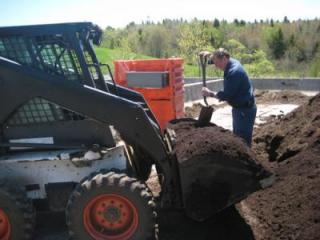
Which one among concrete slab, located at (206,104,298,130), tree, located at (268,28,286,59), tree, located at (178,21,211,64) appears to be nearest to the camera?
concrete slab, located at (206,104,298,130)

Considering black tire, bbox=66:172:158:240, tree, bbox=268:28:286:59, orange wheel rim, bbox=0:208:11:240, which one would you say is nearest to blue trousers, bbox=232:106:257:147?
black tire, bbox=66:172:158:240

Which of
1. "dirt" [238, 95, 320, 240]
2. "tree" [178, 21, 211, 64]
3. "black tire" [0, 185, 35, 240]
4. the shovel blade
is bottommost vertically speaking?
"tree" [178, 21, 211, 64]

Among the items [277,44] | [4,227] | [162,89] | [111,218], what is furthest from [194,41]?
[4,227]

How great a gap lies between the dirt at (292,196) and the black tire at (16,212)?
8.08 ft

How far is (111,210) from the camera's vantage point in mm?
4660

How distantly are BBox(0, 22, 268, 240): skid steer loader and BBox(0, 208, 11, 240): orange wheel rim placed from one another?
0.03 ft

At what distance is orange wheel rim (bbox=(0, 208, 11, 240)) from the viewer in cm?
455

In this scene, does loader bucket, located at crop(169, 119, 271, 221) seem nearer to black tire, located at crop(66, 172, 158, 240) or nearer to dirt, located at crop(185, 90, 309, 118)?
black tire, located at crop(66, 172, 158, 240)

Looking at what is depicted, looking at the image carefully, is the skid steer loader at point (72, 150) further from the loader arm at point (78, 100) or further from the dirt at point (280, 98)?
the dirt at point (280, 98)

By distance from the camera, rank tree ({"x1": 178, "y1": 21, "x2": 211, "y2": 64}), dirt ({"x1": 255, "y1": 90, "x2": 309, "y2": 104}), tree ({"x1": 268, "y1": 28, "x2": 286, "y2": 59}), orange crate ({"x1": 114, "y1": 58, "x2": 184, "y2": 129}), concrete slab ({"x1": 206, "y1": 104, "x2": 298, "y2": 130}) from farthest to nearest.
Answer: tree ({"x1": 268, "y1": 28, "x2": 286, "y2": 59}) → tree ({"x1": 178, "y1": 21, "x2": 211, "y2": 64}) → dirt ({"x1": 255, "y1": 90, "x2": 309, "y2": 104}) → concrete slab ({"x1": 206, "y1": 104, "x2": 298, "y2": 130}) → orange crate ({"x1": 114, "y1": 58, "x2": 184, "y2": 129})

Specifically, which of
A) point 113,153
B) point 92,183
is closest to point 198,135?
point 113,153

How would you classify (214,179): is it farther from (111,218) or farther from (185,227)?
(111,218)

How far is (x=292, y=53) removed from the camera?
161 ft

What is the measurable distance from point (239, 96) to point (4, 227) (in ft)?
11.8
